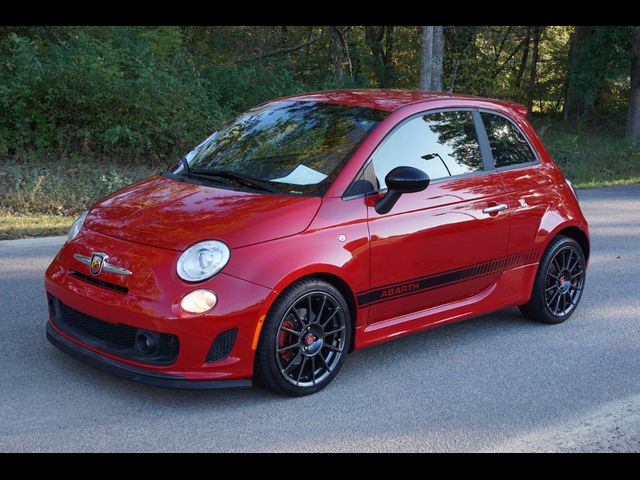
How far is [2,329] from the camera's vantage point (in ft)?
19.1

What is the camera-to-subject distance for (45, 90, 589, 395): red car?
4555 mm

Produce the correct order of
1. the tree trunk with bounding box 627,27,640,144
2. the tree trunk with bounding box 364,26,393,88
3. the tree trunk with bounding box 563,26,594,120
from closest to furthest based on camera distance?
the tree trunk with bounding box 627,27,640,144, the tree trunk with bounding box 563,26,594,120, the tree trunk with bounding box 364,26,393,88

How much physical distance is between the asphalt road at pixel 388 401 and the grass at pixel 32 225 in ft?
8.31

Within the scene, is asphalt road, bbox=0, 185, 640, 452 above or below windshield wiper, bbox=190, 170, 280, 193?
below

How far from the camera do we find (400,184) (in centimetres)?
518

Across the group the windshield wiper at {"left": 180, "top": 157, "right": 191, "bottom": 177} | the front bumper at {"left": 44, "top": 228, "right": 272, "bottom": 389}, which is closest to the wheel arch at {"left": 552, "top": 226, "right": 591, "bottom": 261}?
the windshield wiper at {"left": 180, "top": 157, "right": 191, "bottom": 177}

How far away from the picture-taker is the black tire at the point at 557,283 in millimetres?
6379

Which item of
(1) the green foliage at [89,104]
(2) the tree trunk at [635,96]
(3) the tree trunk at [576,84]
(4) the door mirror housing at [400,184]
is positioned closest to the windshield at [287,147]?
(4) the door mirror housing at [400,184]

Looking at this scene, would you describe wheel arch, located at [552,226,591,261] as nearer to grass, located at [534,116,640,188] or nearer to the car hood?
the car hood

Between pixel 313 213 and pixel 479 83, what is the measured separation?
78.7ft

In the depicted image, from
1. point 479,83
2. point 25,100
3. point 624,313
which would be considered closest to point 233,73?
point 25,100

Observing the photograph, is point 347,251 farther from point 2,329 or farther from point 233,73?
point 233,73

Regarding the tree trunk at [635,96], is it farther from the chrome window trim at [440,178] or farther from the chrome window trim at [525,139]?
the chrome window trim at [440,178]

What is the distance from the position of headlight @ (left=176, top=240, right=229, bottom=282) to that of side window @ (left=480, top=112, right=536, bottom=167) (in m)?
2.48
